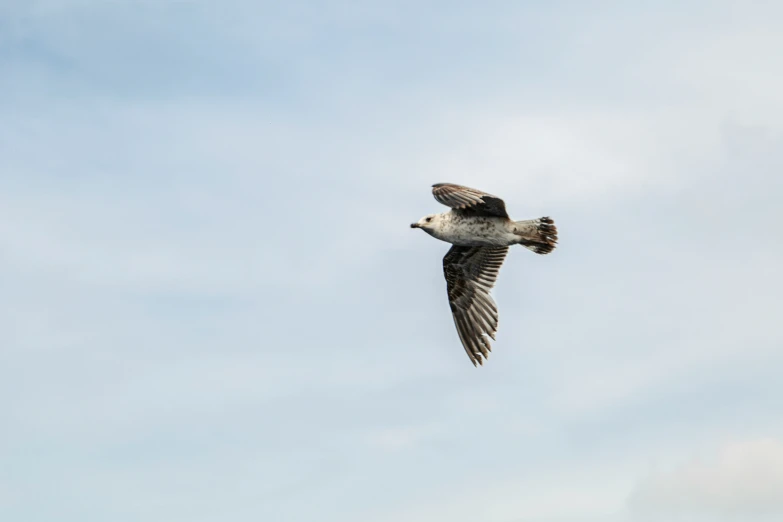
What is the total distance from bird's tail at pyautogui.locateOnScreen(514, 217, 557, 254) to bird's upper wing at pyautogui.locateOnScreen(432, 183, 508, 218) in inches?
45.0

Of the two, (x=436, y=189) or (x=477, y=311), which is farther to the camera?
(x=477, y=311)

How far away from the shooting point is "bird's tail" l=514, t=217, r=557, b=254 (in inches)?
1251

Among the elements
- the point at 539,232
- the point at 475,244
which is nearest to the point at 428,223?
the point at 475,244

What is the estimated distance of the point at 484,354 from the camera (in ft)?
114

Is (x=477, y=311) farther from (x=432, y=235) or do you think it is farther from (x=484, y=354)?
(x=432, y=235)

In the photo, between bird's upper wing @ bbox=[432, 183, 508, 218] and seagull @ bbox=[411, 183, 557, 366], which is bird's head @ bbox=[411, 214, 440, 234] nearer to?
seagull @ bbox=[411, 183, 557, 366]

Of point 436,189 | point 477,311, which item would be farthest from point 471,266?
point 436,189

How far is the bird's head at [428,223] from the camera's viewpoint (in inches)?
1291

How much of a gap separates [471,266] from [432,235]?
104 inches

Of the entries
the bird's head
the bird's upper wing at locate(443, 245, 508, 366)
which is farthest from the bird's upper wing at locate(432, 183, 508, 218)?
the bird's upper wing at locate(443, 245, 508, 366)

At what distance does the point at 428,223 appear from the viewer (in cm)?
3297

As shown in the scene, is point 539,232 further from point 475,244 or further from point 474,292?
A: point 474,292

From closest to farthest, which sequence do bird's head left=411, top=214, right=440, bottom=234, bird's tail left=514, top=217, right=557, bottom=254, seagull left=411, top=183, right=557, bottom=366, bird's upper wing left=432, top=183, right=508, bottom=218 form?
bird's upper wing left=432, top=183, right=508, bottom=218 < seagull left=411, top=183, right=557, bottom=366 < bird's tail left=514, top=217, right=557, bottom=254 < bird's head left=411, top=214, right=440, bottom=234

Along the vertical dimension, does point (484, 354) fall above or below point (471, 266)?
below
